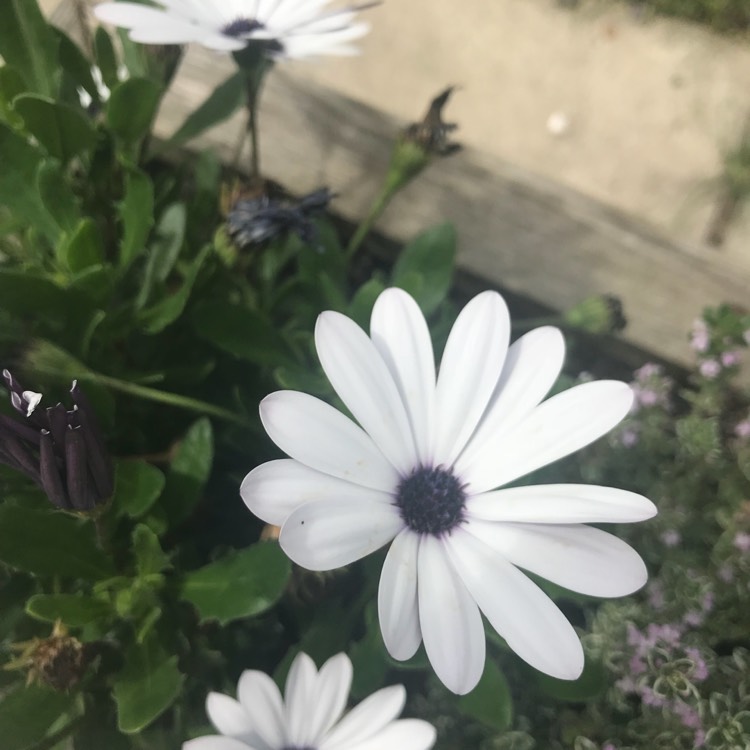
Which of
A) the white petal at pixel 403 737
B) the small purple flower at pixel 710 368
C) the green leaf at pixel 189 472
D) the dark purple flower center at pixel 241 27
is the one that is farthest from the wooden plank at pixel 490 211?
the white petal at pixel 403 737

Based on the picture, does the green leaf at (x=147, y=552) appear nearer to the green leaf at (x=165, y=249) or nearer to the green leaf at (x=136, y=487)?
the green leaf at (x=136, y=487)

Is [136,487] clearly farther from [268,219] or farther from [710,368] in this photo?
[710,368]

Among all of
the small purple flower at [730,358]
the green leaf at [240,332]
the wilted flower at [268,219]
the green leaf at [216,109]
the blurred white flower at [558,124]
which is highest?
the green leaf at [216,109]

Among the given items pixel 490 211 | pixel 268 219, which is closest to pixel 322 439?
Result: pixel 268 219

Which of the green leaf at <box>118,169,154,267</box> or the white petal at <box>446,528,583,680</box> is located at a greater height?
the green leaf at <box>118,169,154,267</box>

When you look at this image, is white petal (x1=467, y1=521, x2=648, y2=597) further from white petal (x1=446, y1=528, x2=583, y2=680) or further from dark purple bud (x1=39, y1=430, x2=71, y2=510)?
dark purple bud (x1=39, y1=430, x2=71, y2=510)

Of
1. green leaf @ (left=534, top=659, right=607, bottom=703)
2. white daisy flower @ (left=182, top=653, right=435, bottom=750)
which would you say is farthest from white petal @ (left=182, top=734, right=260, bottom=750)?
green leaf @ (left=534, top=659, right=607, bottom=703)
